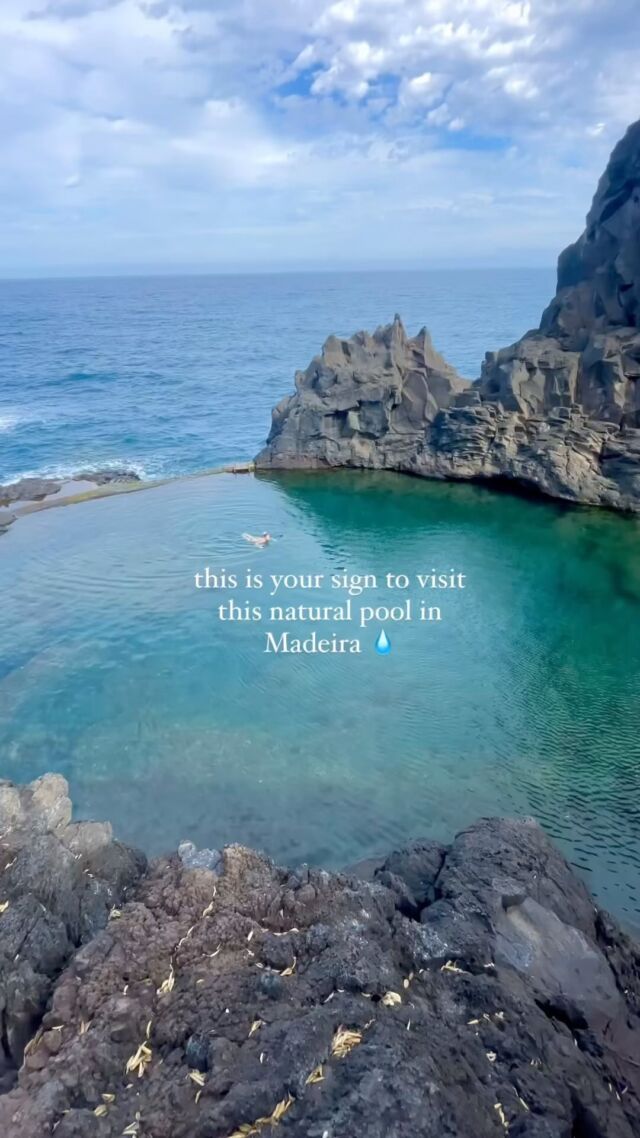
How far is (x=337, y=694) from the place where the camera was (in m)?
20.5

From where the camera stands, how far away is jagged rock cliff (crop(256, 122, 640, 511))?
1319 inches

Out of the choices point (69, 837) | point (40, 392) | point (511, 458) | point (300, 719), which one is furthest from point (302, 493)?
point (40, 392)

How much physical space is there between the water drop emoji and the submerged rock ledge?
10711 millimetres

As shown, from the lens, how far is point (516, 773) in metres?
17.1

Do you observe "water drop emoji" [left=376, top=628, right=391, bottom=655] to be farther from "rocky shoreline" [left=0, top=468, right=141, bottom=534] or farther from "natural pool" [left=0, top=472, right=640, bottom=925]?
"rocky shoreline" [left=0, top=468, right=141, bottom=534]

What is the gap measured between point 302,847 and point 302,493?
81.1 feet

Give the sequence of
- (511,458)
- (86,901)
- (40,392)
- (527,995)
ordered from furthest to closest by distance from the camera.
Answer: (40,392) < (511,458) < (86,901) < (527,995)

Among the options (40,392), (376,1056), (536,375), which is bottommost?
(40,392)

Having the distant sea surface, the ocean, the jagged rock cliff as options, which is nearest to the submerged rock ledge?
the ocean

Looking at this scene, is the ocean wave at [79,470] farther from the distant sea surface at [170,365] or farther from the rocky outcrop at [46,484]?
the rocky outcrop at [46,484]

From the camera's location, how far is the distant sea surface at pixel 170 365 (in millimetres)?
50750

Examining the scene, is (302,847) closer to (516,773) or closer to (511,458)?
(516,773)

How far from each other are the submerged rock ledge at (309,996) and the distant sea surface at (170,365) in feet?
117

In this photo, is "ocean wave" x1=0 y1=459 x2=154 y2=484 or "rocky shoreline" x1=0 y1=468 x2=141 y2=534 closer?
"rocky shoreline" x1=0 y1=468 x2=141 y2=534
